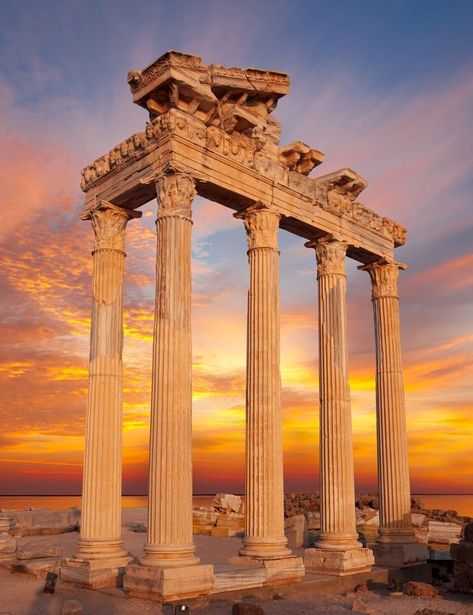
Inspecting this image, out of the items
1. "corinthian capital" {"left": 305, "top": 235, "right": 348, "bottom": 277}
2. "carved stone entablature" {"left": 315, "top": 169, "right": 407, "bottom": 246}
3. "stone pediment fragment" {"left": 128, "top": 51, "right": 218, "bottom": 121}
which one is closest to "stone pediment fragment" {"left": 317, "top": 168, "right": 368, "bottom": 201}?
"carved stone entablature" {"left": 315, "top": 169, "right": 407, "bottom": 246}

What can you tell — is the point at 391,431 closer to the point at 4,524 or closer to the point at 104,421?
the point at 104,421

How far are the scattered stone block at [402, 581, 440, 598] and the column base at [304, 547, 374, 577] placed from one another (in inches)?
70.7

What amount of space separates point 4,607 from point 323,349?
13.9 m

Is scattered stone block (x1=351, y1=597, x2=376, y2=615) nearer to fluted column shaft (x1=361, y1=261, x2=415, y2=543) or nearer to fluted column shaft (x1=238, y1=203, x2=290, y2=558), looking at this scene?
fluted column shaft (x1=238, y1=203, x2=290, y2=558)

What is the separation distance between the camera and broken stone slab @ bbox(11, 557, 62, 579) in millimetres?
22281

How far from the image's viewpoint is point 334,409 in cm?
2597

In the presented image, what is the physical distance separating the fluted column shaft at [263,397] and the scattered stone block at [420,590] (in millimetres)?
4639

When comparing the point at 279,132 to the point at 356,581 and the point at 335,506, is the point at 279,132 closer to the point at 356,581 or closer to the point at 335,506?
the point at 335,506

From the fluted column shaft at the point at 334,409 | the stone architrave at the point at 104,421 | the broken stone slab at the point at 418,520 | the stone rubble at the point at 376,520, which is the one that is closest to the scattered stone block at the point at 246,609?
the stone architrave at the point at 104,421

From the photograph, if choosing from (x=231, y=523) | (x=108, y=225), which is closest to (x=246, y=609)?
(x=108, y=225)

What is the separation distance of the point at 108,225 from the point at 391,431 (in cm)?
1403

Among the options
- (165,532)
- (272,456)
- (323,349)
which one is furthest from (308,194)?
(165,532)

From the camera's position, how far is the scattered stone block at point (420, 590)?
892 inches

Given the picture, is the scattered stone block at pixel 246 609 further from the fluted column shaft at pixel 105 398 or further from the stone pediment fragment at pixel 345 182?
the stone pediment fragment at pixel 345 182
